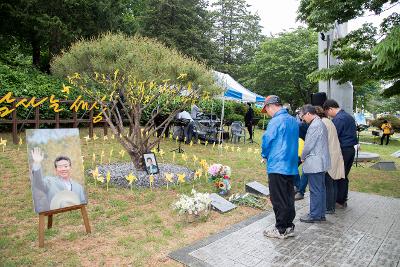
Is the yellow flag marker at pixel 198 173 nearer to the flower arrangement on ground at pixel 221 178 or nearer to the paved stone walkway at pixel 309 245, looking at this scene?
the flower arrangement on ground at pixel 221 178

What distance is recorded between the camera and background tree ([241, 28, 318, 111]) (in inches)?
1133

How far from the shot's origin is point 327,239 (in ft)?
14.4

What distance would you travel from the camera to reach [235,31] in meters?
40.3

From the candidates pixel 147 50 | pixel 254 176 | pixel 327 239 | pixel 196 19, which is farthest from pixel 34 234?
pixel 196 19

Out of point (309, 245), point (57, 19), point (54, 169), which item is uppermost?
point (57, 19)

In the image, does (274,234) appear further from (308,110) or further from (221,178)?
(221,178)

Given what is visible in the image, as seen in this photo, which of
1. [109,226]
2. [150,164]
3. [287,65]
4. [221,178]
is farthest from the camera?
[287,65]

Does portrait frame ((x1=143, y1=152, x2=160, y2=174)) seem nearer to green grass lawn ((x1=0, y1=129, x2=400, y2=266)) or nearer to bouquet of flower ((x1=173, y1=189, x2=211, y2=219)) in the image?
green grass lawn ((x1=0, y1=129, x2=400, y2=266))

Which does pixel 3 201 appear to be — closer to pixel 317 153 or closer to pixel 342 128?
pixel 317 153

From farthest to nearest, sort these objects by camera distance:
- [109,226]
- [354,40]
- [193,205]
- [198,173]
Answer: [354,40], [198,173], [193,205], [109,226]

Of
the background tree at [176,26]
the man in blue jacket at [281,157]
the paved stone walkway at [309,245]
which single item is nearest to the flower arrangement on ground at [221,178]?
the paved stone walkway at [309,245]

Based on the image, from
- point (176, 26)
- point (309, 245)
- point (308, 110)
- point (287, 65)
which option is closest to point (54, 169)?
point (309, 245)

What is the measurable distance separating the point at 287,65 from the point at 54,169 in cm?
2796

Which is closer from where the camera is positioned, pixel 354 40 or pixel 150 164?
pixel 150 164
